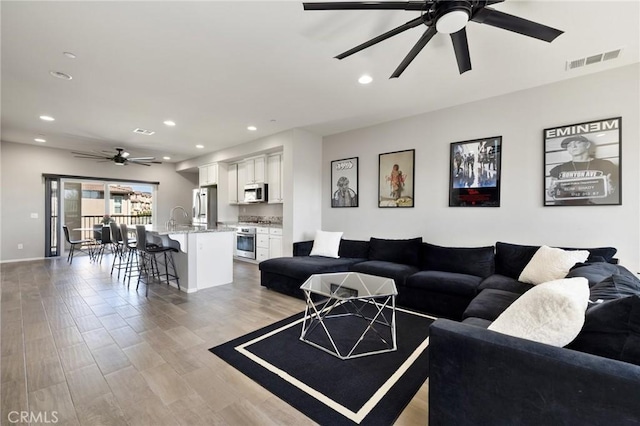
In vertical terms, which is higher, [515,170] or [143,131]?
[143,131]

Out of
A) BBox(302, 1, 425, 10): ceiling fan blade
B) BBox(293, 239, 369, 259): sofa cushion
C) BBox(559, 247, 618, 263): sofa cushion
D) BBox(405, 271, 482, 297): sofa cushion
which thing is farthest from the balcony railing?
BBox(559, 247, 618, 263): sofa cushion

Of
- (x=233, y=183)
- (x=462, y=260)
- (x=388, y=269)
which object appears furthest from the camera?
(x=233, y=183)

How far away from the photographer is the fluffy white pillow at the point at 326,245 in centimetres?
475

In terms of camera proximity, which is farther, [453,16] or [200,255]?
[200,255]

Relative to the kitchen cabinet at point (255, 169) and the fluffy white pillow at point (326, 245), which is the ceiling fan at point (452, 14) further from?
the kitchen cabinet at point (255, 169)

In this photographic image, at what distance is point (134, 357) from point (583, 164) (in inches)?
198

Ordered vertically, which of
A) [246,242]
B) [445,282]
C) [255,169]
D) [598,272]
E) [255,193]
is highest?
[255,169]

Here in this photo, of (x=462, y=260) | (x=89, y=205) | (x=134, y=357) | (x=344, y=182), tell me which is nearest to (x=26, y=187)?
(x=89, y=205)

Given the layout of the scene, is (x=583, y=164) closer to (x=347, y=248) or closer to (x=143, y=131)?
(x=347, y=248)

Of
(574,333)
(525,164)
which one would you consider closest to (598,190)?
(525,164)

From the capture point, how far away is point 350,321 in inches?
121

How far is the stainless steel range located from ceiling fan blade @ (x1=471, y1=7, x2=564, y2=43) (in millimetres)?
5456

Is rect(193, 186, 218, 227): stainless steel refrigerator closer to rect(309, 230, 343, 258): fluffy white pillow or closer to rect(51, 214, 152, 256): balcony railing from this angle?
rect(51, 214, 152, 256): balcony railing

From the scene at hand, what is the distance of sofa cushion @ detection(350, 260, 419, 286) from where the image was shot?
3.61 meters
